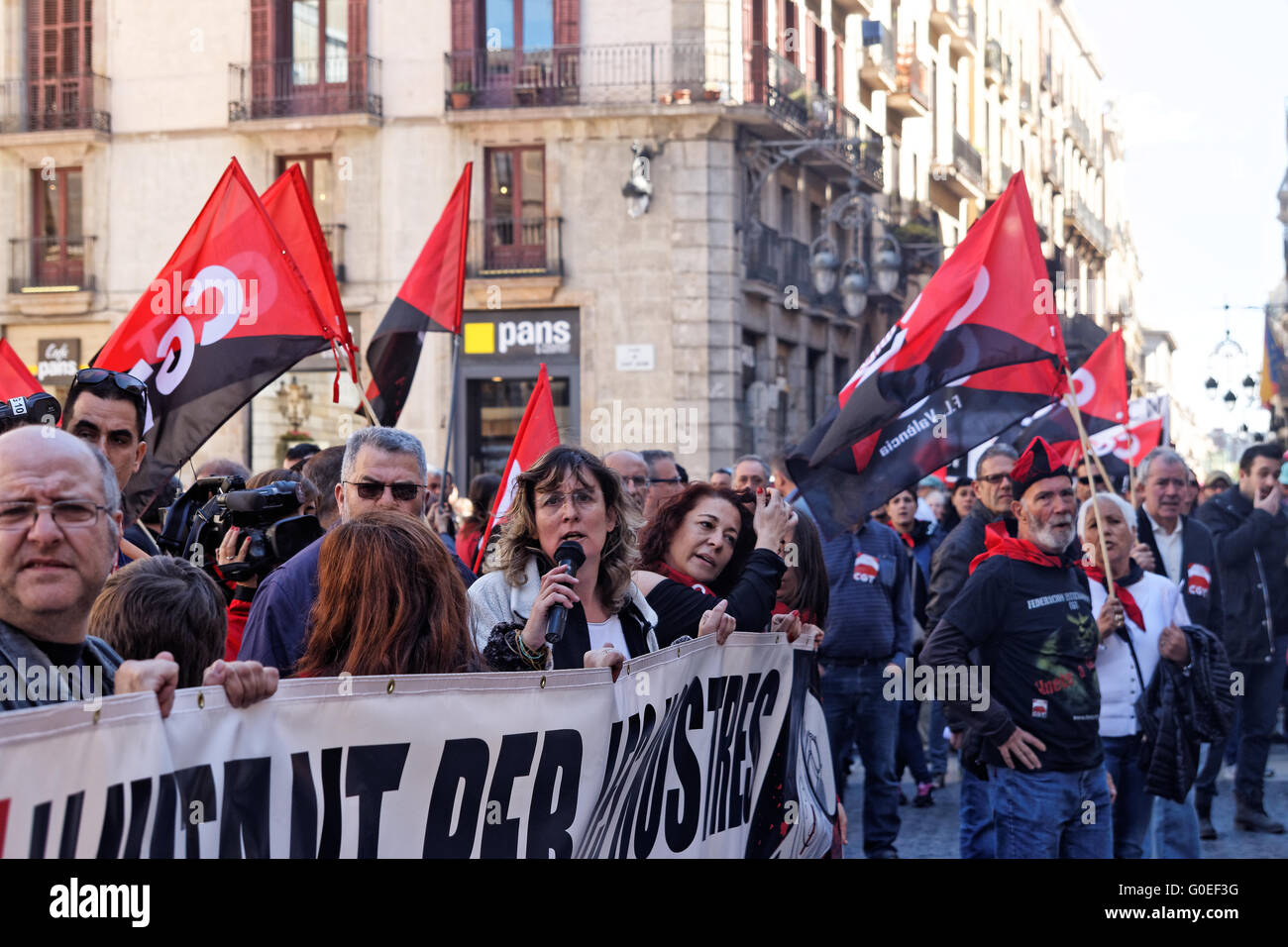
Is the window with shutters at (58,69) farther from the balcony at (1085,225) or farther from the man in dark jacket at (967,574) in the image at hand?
the balcony at (1085,225)

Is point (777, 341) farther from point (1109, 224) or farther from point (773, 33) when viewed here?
point (1109, 224)

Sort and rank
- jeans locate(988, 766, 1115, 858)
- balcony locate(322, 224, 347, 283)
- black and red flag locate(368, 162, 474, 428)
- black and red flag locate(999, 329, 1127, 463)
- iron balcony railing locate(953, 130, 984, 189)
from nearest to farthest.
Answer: jeans locate(988, 766, 1115, 858)
black and red flag locate(368, 162, 474, 428)
black and red flag locate(999, 329, 1127, 463)
balcony locate(322, 224, 347, 283)
iron balcony railing locate(953, 130, 984, 189)

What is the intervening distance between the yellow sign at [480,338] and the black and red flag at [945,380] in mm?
16572

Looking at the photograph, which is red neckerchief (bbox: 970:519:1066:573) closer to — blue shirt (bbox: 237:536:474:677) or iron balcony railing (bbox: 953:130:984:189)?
→ blue shirt (bbox: 237:536:474:677)

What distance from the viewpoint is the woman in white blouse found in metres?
6.16

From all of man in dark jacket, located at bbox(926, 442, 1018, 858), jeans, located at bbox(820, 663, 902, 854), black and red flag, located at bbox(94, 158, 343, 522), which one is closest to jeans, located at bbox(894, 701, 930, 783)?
man in dark jacket, located at bbox(926, 442, 1018, 858)

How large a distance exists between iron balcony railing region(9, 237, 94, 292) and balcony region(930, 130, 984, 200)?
59.4 feet

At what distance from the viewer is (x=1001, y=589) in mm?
5500

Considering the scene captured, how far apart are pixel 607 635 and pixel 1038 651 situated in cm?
172

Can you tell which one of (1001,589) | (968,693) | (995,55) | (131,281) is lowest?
(968,693)

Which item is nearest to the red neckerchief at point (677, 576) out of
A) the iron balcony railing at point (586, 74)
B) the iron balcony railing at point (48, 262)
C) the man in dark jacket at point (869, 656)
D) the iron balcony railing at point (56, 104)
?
the man in dark jacket at point (869, 656)

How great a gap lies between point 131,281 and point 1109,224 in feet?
166

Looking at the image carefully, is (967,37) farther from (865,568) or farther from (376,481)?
(376,481)
